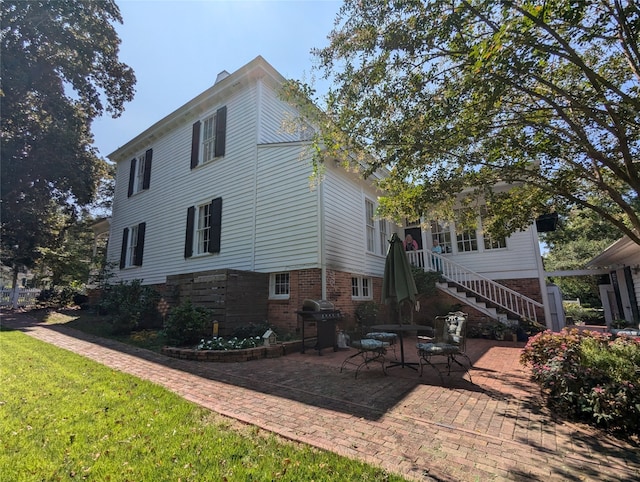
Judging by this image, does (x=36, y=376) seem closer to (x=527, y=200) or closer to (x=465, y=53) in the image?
(x=465, y=53)

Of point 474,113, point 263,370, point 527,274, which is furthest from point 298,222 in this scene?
point 527,274

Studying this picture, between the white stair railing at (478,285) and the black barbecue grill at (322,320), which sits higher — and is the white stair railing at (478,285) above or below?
above

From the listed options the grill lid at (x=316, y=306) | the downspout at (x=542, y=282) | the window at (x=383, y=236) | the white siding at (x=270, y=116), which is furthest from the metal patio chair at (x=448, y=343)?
the white siding at (x=270, y=116)

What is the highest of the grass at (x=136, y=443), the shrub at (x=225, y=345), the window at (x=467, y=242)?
the window at (x=467, y=242)

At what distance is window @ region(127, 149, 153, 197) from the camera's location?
15.2m

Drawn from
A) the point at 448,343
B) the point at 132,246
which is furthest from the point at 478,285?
the point at 132,246

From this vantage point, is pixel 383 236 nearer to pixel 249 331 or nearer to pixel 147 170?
pixel 249 331

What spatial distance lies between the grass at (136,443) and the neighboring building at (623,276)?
982 cm

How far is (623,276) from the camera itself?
37.5 feet

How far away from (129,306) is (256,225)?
4.77 m

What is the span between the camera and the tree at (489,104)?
4121 mm

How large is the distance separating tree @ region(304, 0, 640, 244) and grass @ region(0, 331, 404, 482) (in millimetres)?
4518

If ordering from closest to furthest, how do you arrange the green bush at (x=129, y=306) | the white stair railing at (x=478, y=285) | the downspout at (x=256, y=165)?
the green bush at (x=129, y=306), the downspout at (x=256, y=165), the white stair railing at (x=478, y=285)

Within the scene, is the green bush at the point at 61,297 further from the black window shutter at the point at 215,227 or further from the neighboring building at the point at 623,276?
the neighboring building at the point at 623,276
